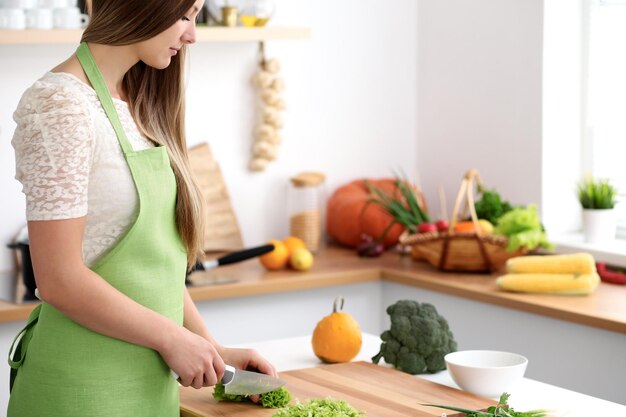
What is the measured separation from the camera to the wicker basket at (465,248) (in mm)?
3025

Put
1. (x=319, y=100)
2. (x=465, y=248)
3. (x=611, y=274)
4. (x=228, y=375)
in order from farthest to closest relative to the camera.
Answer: (x=319, y=100) < (x=465, y=248) < (x=611, y=274) < (x=228, y=375)

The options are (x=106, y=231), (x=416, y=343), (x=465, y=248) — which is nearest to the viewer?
(x=106, y=231)

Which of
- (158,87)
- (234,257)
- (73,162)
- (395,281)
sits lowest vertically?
(395,281)

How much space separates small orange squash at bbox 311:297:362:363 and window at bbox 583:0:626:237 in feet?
4.76

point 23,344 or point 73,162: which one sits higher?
point 73,162

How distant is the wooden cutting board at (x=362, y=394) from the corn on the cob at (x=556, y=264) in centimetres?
97

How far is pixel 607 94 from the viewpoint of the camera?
10.7 feet

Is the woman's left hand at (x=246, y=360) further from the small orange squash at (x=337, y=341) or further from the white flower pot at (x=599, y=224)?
the white flower pot at (x=599, y=224)

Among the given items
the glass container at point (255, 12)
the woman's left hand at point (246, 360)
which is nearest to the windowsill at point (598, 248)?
the glass container at point (255, 12)

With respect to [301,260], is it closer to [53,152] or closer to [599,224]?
[599,224]

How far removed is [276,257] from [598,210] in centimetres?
99

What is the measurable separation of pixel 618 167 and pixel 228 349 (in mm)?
1885

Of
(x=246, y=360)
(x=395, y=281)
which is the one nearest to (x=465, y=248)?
(x=395, y=281)

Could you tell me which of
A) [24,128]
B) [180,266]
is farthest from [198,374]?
[24,128]
